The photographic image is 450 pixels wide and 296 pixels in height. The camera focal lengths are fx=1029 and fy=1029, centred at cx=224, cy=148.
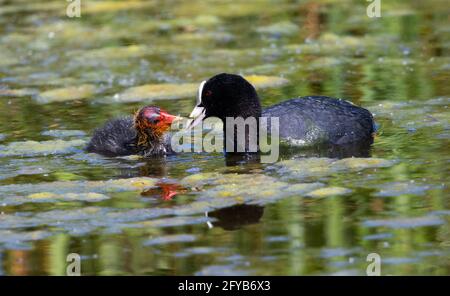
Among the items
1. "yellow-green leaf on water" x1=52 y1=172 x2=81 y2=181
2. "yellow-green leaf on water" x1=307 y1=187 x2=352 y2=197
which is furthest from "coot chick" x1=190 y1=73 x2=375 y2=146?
"yellow-green leaf on water" x1=307 y1=187 x2=352 y2=197

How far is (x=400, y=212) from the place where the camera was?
22.1ft

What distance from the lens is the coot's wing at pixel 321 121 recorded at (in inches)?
358

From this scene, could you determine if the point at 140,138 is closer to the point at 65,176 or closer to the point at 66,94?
the point at 65,176

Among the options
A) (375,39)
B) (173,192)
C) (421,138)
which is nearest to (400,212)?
(173,192)

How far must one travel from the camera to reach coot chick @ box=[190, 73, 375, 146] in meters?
9.09

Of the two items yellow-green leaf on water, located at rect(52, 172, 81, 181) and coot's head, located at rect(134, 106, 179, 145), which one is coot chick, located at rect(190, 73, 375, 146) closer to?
coot's head, located at rect(134, 106, 179, 145)

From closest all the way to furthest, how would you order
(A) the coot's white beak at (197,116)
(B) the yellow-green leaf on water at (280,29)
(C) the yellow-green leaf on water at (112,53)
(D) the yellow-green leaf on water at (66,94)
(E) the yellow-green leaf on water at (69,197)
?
(E) the yellow-green leaf on water at (69,197) < (A) the coot's white beak at (197,116) < (D) the yellow-green leaf on water at (66,94) < (C) the yellow-green leaf on water at (112,53) < (B) the yellow-green leaf on water at (280,29)

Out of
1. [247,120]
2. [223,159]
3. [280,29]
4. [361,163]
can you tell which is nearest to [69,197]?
[223,159]

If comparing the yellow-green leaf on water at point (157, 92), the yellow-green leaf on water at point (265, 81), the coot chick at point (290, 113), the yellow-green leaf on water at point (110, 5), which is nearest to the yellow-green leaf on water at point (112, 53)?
the yellow-green leaf on water at point (157, 92)

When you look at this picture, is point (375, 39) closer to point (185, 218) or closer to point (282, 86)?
point (282, 86)

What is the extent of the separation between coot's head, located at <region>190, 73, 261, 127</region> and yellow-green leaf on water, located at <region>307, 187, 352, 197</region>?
6.17 ft

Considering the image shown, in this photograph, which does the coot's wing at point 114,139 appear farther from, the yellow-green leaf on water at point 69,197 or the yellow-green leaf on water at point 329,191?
the yellow-green leaf on water at point 329,191

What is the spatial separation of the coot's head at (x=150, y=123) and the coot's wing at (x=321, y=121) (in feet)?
2.99

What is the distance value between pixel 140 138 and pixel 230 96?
3.06 ft
